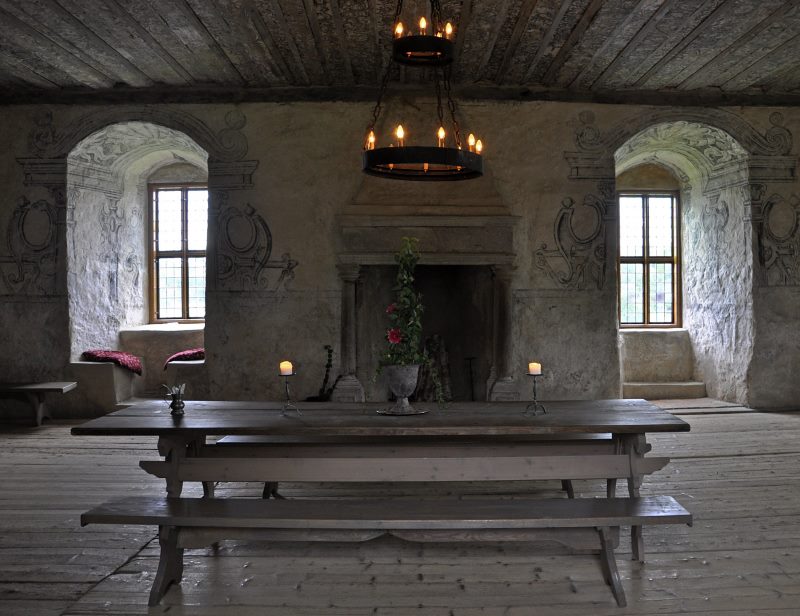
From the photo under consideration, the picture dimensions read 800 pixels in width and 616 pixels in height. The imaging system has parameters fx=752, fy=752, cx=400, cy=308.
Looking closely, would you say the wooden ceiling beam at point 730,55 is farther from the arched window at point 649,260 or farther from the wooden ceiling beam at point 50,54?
the wooden ceiling beam at point 50,54

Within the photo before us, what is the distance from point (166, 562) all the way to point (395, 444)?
1579 millimetres

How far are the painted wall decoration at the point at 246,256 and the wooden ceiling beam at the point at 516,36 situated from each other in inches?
109

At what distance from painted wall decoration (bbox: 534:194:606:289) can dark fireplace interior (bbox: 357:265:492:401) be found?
0.68 meters

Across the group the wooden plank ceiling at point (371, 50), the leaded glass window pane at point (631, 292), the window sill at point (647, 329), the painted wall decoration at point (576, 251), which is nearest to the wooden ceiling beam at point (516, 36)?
the wooden plank ceiling at point (371, 50)

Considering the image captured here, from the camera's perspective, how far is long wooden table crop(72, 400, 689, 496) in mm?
3438

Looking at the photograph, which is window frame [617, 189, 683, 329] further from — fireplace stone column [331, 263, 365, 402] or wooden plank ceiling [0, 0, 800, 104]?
fireplace stone column [331, 263, 365, 402]

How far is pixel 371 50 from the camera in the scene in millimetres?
6562

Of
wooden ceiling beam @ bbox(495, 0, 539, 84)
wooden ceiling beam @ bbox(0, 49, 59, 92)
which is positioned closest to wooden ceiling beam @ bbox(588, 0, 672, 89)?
wooden ceiling beam @ bbox(495, 0, 539, 84)

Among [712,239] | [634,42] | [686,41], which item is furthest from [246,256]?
[712,239]

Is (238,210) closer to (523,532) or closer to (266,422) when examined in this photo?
(266,422)

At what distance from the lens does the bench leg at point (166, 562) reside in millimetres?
3162

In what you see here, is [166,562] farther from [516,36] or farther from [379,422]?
[516,36]

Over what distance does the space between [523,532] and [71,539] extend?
2.41 metres

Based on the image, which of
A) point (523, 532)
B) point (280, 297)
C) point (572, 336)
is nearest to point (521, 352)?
point (572, 336)
